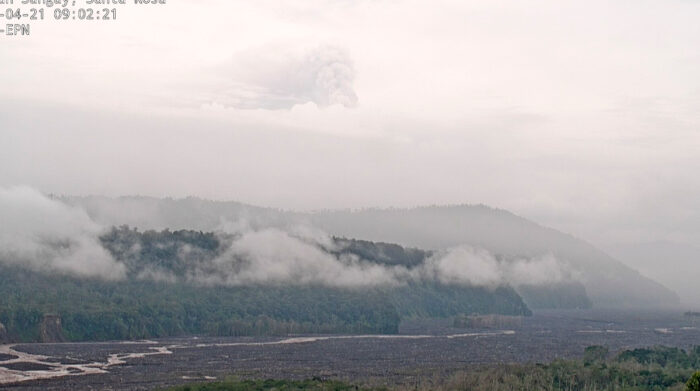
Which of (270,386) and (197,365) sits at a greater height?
(197,365)

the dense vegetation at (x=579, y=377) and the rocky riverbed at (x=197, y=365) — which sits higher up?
the rocky riverbed at (x=197, y=365)

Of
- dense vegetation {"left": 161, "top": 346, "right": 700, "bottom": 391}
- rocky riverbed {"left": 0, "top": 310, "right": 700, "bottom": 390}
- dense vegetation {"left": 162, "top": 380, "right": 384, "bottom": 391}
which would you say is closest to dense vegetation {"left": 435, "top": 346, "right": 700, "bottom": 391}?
dense vegetation {"left": 161, "top": 346, "right": 700, "bottom": 391}

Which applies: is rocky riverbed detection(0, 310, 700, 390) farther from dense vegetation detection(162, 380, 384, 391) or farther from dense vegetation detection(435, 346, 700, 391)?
dense vegetation detection(162, 380, 384, 391)

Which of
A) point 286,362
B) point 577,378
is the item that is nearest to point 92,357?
point 286,362

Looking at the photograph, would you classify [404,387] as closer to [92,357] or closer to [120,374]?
[120,374]

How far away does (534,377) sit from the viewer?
468 ft

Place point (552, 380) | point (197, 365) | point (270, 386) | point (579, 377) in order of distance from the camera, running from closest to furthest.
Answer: point (270, 386)
point (552, 380)
point (579, 377)
point (197, 365)

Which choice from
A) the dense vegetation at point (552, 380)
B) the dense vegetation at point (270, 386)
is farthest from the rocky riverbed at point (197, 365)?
the dense vegetation at point (270, 386)

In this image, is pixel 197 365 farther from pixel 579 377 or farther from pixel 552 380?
pixel 579 377

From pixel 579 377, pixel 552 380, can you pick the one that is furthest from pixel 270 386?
pixel 579 377

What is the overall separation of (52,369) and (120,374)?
14.6 m

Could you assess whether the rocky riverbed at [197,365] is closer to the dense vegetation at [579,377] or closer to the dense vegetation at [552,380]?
the dense vegetation at [552,380]

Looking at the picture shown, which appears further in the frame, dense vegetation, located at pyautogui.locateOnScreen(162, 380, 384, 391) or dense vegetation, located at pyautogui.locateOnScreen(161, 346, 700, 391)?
dense vegetation, located at pyautogui.locateOnScreen(161, 346, 700, 391)

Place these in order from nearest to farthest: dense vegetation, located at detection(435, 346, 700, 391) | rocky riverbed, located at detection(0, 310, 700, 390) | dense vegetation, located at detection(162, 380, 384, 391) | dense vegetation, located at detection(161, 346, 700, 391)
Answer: dense vegetation, located at detection(162, 380, 384, 391) → dense vegetation, located at detection(161, 346, 700, 391) → dense vegetation, located at detection(435, 346, 700, 391) → rocky riverbed, located at detection(0, 310, 700, 390)
